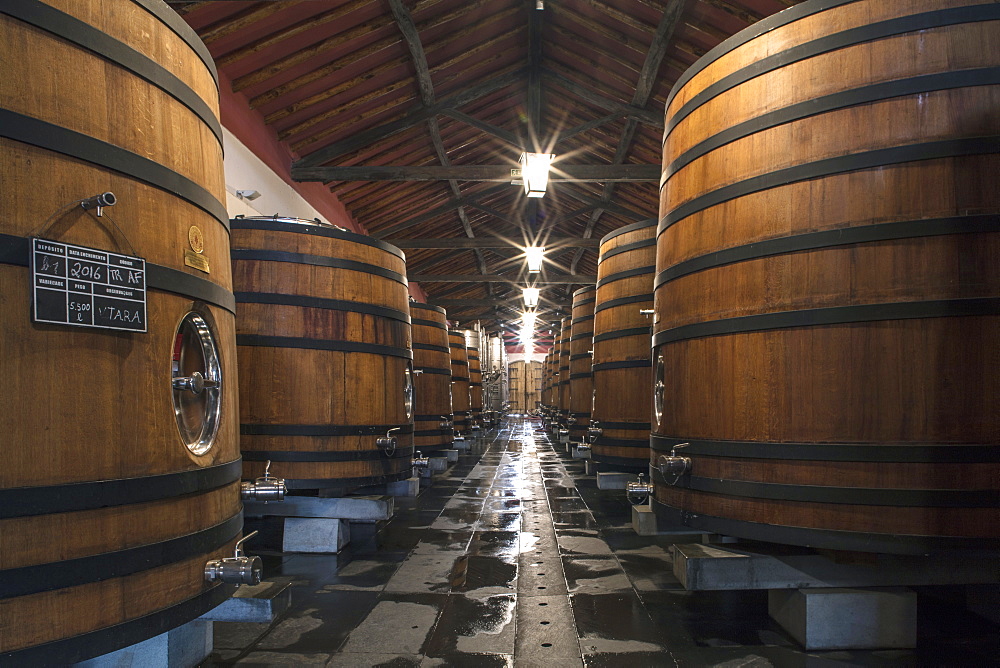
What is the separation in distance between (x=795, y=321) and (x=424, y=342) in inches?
262

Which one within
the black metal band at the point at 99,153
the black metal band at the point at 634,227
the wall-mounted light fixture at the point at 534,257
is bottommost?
the black metal band at the point at 99,153

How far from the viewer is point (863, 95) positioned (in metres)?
2.42

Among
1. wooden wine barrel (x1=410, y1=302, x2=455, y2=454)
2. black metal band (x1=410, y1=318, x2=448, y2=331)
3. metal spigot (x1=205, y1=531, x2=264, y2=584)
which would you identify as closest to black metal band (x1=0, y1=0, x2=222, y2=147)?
metal spigot (x1=205, y1=531, x2=264, y2=584)

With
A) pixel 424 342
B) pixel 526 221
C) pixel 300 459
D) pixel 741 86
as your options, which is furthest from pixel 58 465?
pixel 526 221

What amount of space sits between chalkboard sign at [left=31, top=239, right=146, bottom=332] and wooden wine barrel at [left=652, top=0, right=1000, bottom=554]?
2.30 metres

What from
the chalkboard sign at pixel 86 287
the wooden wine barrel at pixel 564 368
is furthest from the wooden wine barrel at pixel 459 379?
the chalkboard sign at pixel 86 287

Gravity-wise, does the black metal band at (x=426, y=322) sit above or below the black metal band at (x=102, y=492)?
above

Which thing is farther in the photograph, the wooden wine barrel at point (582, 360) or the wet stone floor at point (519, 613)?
the wooden wine barrel at point (582, 360)

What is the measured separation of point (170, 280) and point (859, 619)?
3.06 m

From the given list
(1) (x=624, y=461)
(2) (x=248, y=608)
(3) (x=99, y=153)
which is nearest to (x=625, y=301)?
(1) (x=624, y=461)

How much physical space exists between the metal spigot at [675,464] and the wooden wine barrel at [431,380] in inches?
218

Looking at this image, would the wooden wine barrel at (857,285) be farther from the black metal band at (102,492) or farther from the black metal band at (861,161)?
the black metal band at (102,492)

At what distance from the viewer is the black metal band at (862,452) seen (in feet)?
7.36

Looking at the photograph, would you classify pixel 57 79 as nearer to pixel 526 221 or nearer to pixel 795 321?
pixel 795 321
